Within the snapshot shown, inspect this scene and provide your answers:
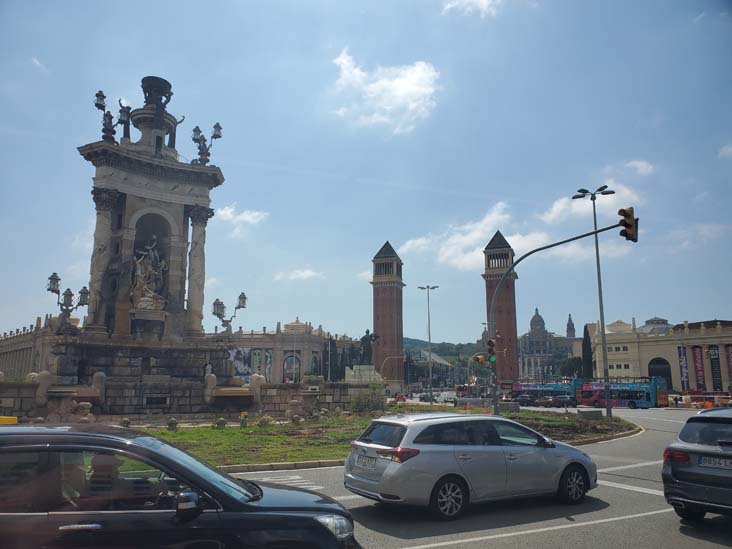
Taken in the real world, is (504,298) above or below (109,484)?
above

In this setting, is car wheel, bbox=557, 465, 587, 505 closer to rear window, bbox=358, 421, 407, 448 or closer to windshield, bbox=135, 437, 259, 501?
rear window, bbox=358, 421, 407, 448

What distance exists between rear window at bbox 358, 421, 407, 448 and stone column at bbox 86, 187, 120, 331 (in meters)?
26.4

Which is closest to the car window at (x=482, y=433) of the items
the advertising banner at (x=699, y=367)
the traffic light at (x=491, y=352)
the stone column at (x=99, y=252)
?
the traffic light at (x=491, y=352)

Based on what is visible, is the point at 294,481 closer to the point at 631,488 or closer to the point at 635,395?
the point at 631,488

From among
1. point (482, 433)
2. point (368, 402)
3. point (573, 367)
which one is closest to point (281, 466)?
point (482, 433)

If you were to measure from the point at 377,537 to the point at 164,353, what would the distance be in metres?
26.6

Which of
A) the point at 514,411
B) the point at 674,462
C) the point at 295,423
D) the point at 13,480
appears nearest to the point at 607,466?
the point at 674,462

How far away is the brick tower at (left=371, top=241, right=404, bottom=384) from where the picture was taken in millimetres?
93500

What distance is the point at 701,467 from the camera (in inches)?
265

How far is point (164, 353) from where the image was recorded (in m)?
30.4

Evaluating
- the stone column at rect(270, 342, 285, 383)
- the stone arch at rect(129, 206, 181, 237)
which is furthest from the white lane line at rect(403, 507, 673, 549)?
the stone column at rect(270, 342, 285, 383)

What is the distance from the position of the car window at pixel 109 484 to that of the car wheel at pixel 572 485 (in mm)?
6276

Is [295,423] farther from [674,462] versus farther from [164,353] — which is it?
[674,462]

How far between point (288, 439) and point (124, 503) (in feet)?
43.4
